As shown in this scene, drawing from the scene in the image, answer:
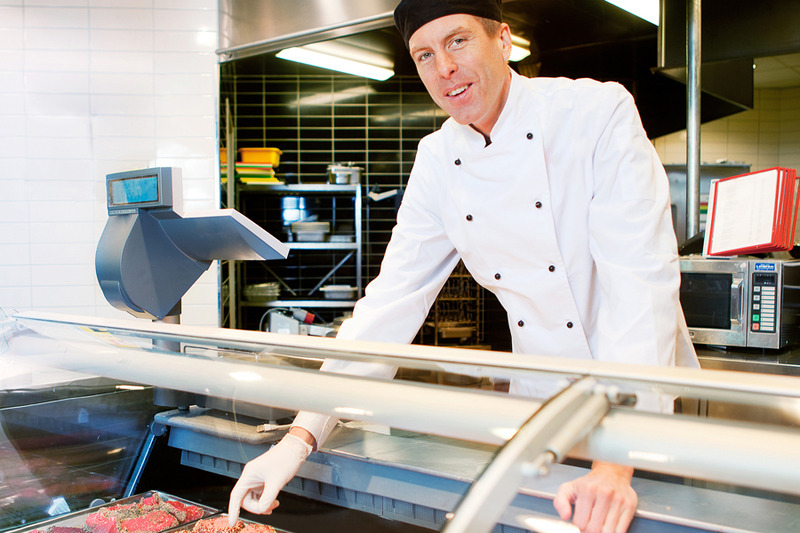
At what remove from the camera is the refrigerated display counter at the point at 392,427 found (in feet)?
1.72

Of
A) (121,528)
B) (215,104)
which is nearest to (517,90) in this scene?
(121,528)

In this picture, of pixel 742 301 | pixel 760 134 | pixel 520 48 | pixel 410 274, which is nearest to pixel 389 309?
pixel 410 274

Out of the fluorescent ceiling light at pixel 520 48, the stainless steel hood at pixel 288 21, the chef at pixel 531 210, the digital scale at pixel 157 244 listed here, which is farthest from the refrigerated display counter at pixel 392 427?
the fluorescent ceiling light at pixel 520 48

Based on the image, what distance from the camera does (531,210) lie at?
1384 mm

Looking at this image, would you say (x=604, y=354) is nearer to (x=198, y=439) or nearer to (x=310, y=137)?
(x=198, y=439)

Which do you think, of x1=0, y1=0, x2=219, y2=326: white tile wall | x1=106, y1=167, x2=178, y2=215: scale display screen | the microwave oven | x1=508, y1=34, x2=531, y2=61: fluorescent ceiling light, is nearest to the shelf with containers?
x1=0, y1=0, x2=219, y2=326: white tile wall

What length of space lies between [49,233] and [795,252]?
401 centimetres

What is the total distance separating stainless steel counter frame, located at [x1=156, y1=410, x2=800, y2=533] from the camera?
0.61 meters

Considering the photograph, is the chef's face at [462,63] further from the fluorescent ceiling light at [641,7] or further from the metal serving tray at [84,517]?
the fluorescent ceiling light at [641,7]

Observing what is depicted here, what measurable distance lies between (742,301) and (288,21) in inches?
111

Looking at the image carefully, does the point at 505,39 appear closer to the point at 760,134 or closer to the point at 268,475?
the point at 268,475

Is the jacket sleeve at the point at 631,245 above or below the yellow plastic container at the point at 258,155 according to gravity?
below

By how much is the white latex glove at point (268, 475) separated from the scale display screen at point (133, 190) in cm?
69

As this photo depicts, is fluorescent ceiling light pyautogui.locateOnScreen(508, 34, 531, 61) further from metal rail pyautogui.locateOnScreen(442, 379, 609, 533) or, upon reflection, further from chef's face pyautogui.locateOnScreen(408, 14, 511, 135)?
metal rail pyautogui.locateOnScreen(442, 379, 609, 533)
